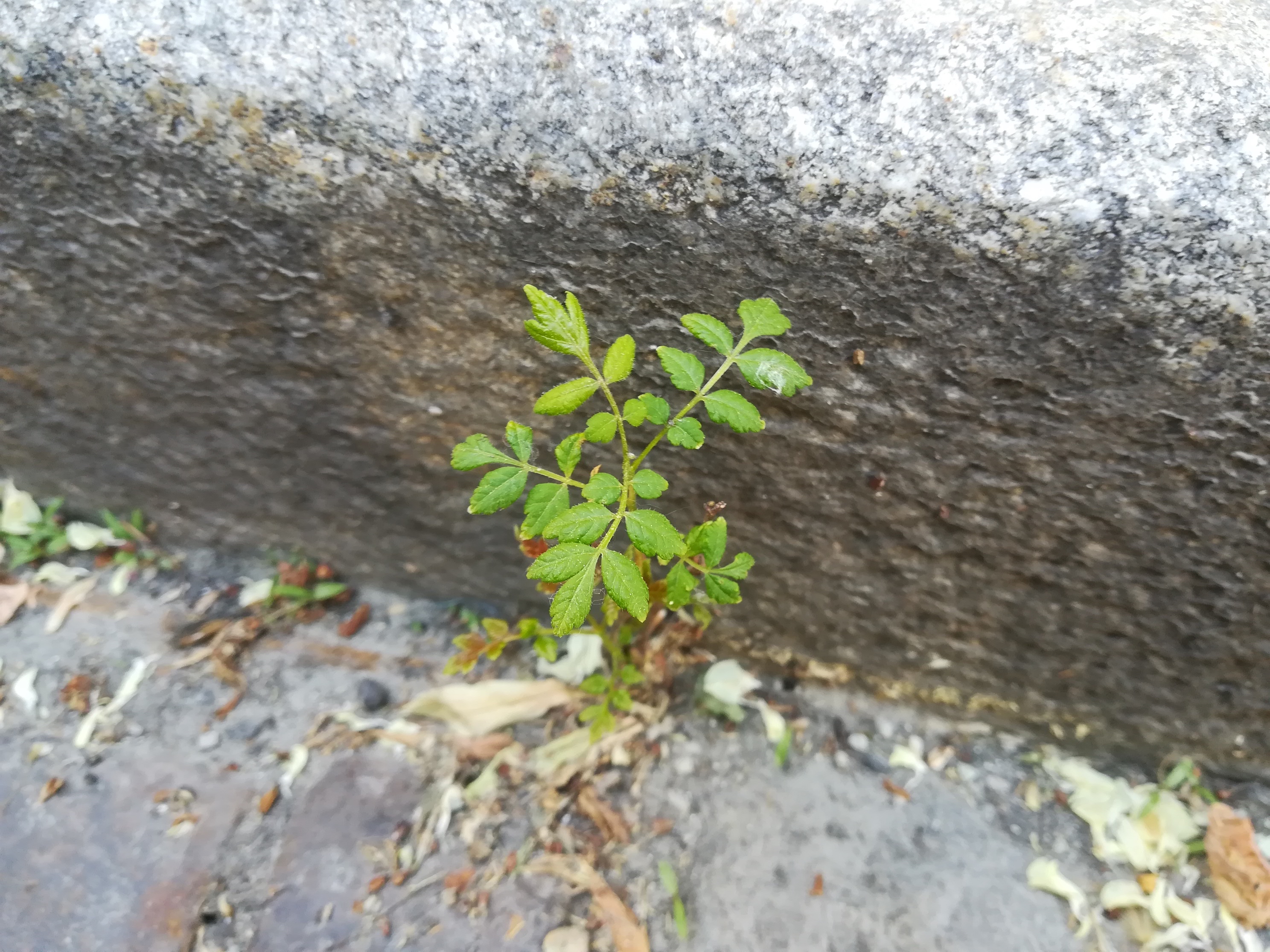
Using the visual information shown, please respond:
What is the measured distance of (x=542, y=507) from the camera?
1.08m

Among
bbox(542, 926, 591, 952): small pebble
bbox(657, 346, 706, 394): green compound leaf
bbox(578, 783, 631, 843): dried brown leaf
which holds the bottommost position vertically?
bbox(542, 926, 591, 952): small pebble

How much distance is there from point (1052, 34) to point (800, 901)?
140cm

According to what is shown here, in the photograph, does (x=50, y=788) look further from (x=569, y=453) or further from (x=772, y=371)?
(x=772, y=371)

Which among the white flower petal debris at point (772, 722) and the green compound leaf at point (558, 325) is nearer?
the green compound leaf at point (558, 325)

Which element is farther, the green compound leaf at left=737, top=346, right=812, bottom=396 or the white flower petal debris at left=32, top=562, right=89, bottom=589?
the white flower petal debris at left=32, top=562, right=89, bottom=589

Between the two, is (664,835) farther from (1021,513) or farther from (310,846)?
(1021,513)

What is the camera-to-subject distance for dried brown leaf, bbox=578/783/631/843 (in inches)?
60.1

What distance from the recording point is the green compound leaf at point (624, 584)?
0.98 metres

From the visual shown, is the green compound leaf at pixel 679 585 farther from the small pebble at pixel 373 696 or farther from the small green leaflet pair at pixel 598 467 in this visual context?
the small pebble at pixel 373 696

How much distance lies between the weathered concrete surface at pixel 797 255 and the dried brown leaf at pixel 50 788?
2.52 feet

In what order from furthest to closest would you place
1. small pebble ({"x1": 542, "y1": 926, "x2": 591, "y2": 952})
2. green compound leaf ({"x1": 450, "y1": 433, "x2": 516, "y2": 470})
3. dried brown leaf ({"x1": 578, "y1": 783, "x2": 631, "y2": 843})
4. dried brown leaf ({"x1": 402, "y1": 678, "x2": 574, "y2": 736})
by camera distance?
dried brown leaf ({"x1": 402, "y1": 678, "x2": 574, "y2": 736})
dried brown leaf ({"x1": 578, "y1": 783, "x2": 631, "y2": 843})
small pebble ({"x1": 542, "y1": 926, "x2": 591, "y2": 952})
green compound leaf ({"x1": 450, "y1": 433, "x2": 516, "y2": 470})

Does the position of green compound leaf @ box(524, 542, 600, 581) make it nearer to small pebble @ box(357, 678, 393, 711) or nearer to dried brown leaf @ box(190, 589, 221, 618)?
small pebble @ box(357, 678, 393, 711)

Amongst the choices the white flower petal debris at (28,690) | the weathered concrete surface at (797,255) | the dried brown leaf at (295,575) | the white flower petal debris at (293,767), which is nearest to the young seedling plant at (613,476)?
the weathered concrete surface at (797,255)

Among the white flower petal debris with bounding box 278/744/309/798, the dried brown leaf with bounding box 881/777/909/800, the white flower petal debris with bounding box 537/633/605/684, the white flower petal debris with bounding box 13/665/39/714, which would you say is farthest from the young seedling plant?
the white flower petal debris with bounding box 13/665/39/714
